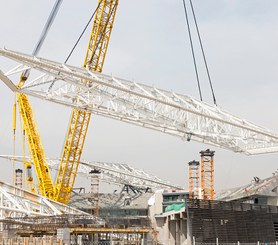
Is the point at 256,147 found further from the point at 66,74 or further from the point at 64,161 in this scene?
the point at 64,161

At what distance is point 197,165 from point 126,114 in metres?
25.2

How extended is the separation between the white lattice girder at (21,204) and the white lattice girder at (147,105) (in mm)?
10544

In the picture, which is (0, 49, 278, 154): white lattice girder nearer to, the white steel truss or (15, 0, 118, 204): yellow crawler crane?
(15, 0, 118, 204): yellow crawler crane

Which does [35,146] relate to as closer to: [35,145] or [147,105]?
[35,145]

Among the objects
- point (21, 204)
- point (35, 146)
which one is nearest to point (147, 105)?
point (21, 204)

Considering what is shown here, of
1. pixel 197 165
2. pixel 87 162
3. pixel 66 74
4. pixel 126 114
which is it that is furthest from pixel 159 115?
pixel 87 162

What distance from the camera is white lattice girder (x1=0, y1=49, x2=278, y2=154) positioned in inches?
1722

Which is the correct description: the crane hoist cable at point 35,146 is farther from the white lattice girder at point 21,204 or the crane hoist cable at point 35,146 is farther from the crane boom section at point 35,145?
the white lattice girder at point 21,204

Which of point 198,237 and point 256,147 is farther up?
point 256,147

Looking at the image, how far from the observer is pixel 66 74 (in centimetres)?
4416

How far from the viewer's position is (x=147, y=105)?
156ft

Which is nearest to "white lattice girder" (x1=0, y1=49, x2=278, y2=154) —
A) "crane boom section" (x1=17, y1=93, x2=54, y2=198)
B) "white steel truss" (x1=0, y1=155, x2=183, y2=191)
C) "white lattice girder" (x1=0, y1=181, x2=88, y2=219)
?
"white lattice girder" (x1=0, y1=181, x2=88, y2=219)

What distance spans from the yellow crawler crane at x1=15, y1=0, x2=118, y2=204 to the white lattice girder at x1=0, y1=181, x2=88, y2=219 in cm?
1315

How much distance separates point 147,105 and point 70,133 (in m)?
22.6
